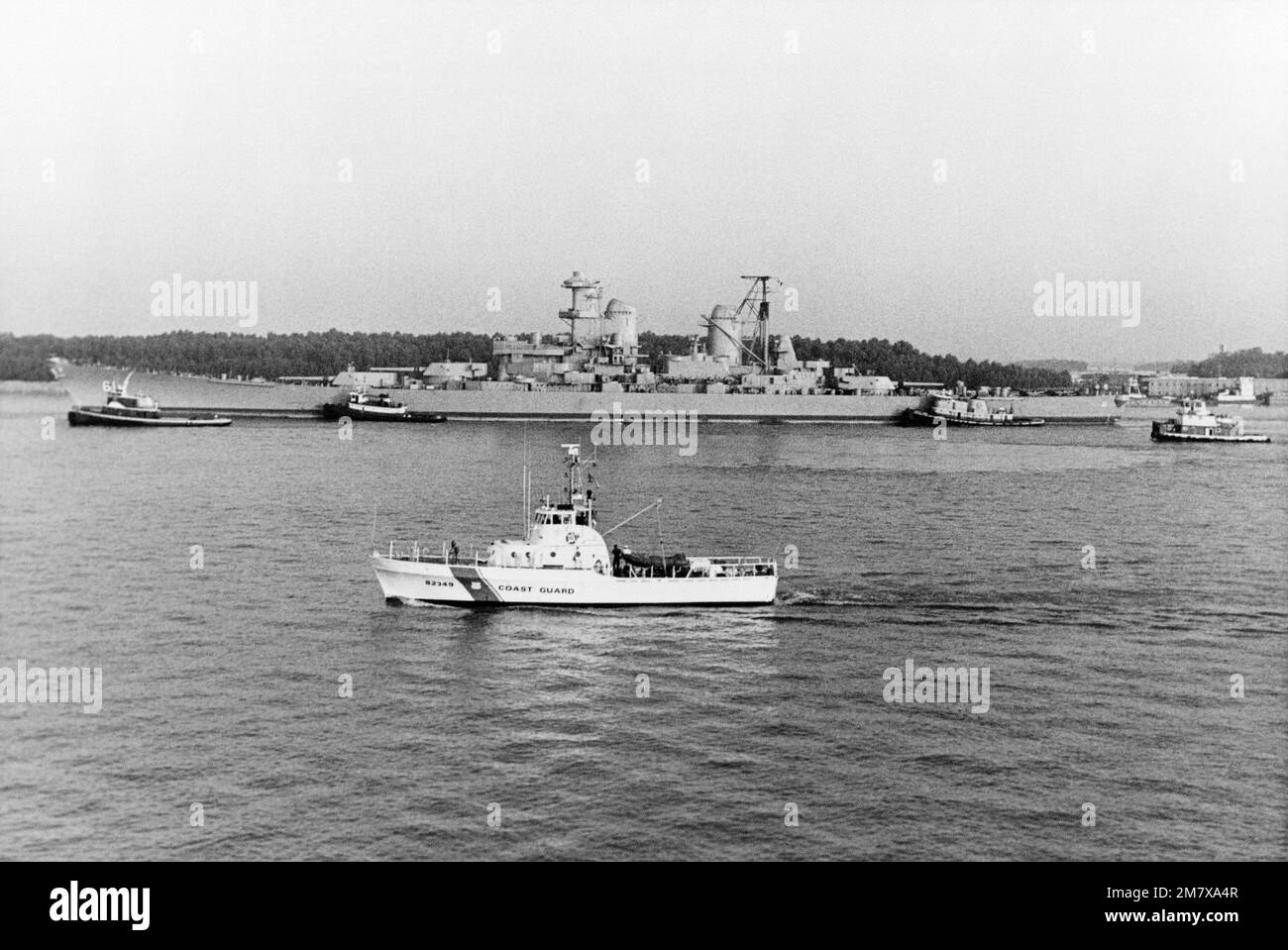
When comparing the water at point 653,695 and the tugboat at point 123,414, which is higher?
the tugboat at point 123,414

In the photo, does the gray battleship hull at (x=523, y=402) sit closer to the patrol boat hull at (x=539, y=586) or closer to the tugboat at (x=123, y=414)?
the tugboat at (x=123, y=414)

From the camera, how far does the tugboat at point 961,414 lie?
4267 inches

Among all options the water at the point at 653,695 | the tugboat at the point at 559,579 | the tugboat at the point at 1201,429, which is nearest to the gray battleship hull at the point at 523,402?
the tugboat at the point at 1201,429

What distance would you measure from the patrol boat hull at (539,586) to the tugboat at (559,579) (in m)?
0.02

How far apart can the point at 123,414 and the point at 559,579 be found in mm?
66684

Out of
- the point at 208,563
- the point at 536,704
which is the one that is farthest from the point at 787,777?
the point at 208,563

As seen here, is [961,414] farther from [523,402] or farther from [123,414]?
[123,414]

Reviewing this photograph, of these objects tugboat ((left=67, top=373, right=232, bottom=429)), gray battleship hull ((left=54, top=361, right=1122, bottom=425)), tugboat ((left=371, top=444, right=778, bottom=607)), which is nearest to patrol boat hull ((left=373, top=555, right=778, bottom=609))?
tugboat ((left=371, top=444, right=778, bottom=607))

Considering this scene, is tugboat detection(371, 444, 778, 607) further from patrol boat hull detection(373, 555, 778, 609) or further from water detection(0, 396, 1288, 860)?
water detection(0, 396, 1288, 860)

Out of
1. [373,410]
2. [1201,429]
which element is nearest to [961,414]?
[1201,429]

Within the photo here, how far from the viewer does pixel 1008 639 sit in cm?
2648

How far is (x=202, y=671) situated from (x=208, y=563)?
1092 centimetres

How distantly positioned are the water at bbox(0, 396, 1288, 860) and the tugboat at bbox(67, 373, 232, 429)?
1547 inches

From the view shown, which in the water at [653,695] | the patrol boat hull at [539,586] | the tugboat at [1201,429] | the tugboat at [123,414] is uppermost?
the tugboat at [123,414]
